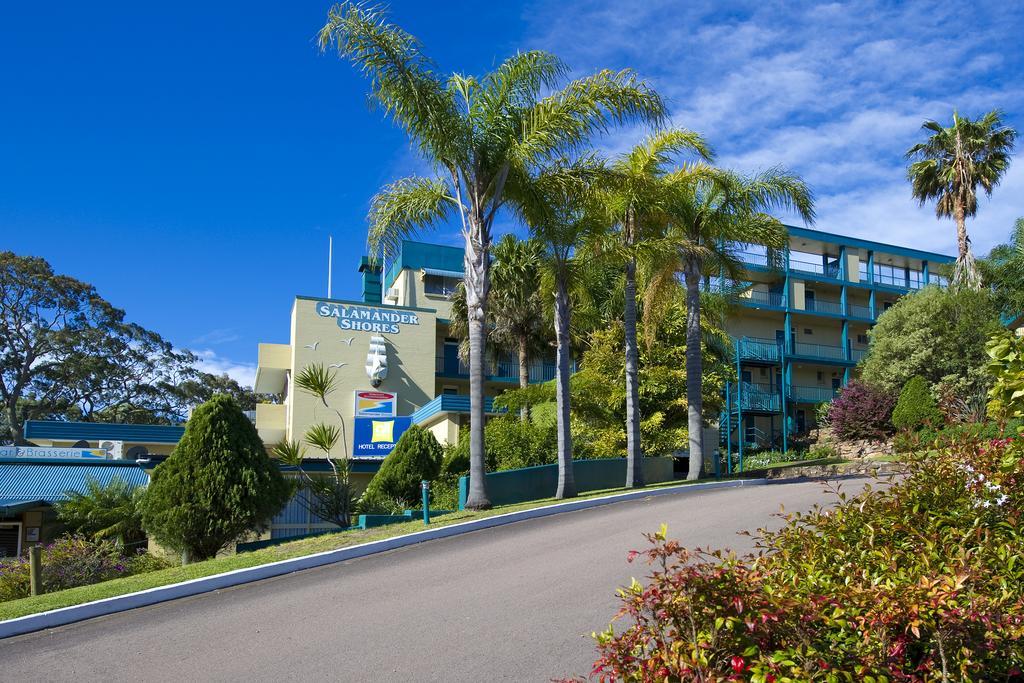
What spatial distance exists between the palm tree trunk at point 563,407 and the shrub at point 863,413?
724 inches

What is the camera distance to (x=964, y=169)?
1304 inches

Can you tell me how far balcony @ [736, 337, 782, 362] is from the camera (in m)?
43.4

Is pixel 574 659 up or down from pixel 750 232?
down

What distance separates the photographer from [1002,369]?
6.23m

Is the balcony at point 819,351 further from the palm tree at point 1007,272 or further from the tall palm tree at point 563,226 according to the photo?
the tall palm tree at point 563,226

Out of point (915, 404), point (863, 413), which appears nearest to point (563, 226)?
point (915, 404)

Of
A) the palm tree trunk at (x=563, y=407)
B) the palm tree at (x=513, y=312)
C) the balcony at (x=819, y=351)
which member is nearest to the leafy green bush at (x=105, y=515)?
the palm tree trunk at (x=563, y=407)

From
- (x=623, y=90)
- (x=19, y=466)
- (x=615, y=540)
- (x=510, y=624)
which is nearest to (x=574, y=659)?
(x=510, y=624)

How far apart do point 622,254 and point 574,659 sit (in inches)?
557

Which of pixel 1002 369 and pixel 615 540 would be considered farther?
pixel 615 540

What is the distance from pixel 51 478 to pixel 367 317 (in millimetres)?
14937

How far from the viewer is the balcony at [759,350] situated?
43.4 m

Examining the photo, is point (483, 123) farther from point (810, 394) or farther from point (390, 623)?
point (810, 394)

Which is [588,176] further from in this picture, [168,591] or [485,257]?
[168,591]
